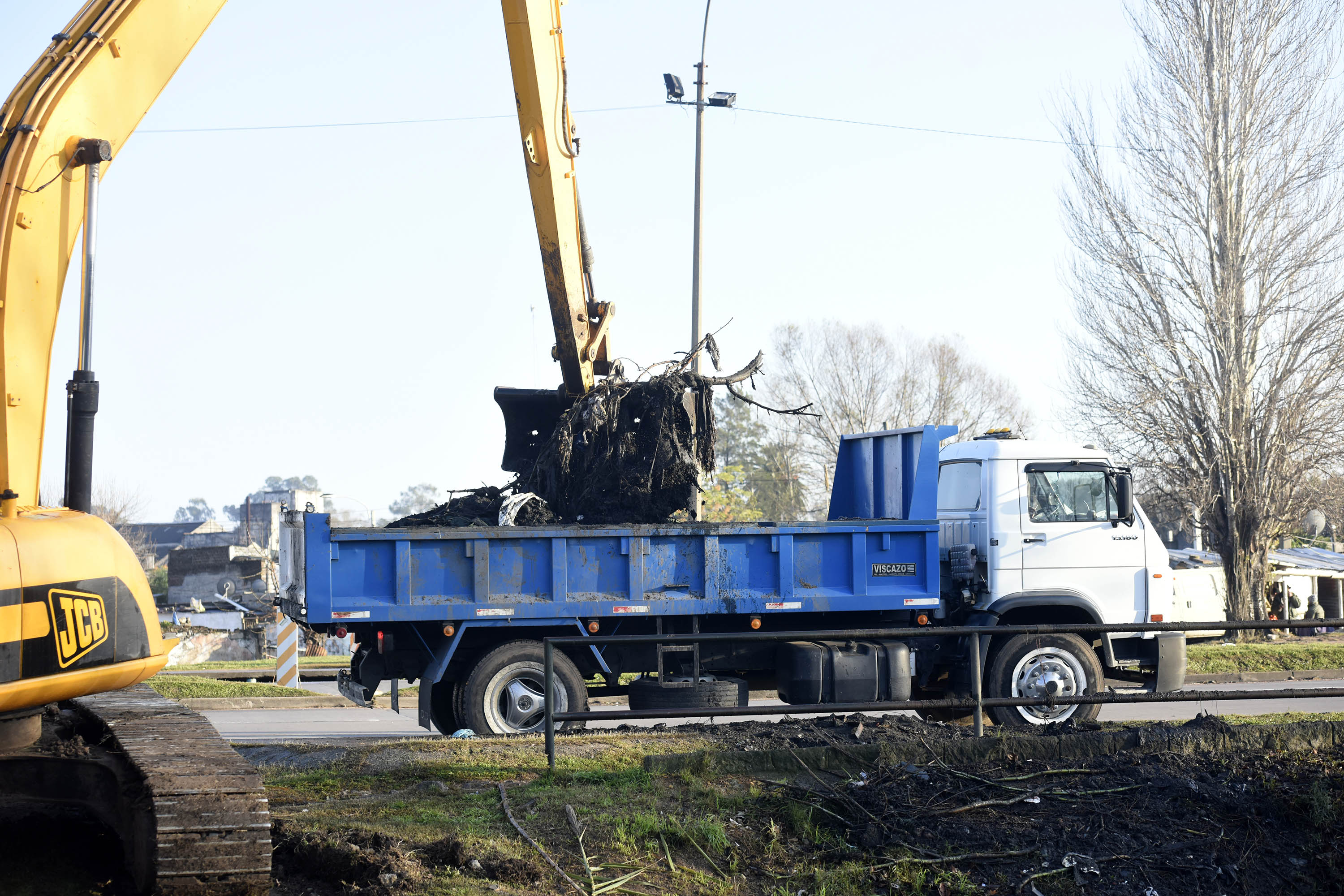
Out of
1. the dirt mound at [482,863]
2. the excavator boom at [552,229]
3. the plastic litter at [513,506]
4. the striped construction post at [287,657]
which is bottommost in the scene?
the striped construction post at [287,657]

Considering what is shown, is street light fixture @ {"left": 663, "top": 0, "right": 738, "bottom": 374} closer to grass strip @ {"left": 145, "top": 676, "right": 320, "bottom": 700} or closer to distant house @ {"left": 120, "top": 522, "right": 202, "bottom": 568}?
grass strip @ {"left": 145, "top": 676, "right": 320, "bottom": 700}

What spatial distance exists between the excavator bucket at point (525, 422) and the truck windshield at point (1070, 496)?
15.5 ft

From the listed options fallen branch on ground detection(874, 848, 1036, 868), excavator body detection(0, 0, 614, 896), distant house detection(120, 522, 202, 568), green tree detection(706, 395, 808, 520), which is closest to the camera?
excavator body detection(0, 0, 614, 896)

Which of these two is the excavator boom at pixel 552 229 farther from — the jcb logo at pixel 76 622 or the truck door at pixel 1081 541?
the jcb logo at pixel 76 622

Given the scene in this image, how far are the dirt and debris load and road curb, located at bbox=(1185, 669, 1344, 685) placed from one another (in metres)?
9.68

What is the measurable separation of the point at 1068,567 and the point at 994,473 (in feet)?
3.62

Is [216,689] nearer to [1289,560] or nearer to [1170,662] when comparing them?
[1170,662]

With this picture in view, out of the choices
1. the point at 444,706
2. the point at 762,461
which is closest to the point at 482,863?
the point at 444,706

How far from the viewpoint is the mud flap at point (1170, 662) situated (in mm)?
10445

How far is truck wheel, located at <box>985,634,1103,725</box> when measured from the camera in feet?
33.1

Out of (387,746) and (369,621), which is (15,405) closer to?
(387,746)

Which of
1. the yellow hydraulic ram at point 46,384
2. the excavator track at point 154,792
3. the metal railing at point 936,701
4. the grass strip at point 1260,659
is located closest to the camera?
the excavator track at point 154,792

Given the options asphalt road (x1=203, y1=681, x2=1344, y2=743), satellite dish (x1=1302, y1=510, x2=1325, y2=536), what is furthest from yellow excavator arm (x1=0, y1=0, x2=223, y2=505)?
satellite dish (x1=1302, y1=510, x2=1325, y2=536)

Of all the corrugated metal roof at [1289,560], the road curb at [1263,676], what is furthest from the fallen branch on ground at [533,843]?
the corrugated metal roof at [1289,560]
